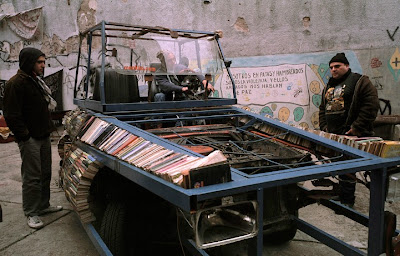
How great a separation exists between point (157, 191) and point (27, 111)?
2477mm

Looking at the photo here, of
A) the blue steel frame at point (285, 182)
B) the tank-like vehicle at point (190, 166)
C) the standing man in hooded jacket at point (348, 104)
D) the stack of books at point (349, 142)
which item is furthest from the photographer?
the standing man in hooded jacket at point (348, 104)

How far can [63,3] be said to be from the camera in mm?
9742

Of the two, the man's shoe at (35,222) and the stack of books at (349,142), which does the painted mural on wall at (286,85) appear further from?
the man's shoe at (35,222)

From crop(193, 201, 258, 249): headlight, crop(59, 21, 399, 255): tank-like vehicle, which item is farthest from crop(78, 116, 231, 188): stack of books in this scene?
crop(193, 201, 258, 249): headlight

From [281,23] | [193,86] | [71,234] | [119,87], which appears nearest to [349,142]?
[193,86]

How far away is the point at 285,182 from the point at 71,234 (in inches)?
101

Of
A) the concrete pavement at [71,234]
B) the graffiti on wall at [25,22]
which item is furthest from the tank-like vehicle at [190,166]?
the graffiti on wall at [25,22]

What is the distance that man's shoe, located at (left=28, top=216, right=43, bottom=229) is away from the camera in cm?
368

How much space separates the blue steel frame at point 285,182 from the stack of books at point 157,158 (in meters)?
0.04

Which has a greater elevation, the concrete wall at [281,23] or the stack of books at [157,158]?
the concrete wall at [281,23]

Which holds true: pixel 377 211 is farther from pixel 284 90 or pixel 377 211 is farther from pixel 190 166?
pixel 284 90

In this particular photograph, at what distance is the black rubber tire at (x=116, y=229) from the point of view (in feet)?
9.21

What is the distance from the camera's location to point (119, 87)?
3.76m

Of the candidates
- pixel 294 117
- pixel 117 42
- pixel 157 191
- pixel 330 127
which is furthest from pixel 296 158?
pixel 294 117
